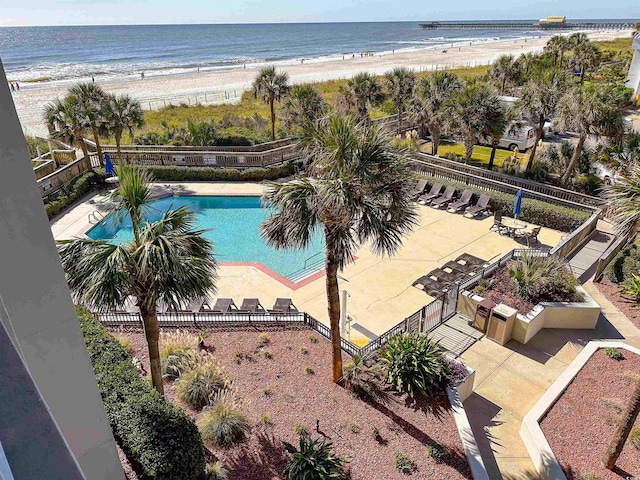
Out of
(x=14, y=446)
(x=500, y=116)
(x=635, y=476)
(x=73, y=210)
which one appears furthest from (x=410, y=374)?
(x=73, y=210)

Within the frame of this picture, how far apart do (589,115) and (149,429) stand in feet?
66.8

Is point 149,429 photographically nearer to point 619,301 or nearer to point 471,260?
point 471,260

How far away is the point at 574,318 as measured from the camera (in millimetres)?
12438

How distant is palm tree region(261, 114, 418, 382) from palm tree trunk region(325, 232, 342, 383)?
0.14 ft

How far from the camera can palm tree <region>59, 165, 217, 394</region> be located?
22.1 ft

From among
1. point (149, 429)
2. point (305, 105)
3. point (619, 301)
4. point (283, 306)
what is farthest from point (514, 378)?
point (305, 105)

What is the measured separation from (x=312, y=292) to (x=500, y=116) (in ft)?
45.3

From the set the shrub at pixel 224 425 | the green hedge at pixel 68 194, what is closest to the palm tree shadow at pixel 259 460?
the shrub at pixel 224 425

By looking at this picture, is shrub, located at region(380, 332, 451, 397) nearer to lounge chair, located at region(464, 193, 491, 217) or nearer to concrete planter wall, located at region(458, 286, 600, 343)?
concrete planter wall, located at region(458, 286, 600, 343)

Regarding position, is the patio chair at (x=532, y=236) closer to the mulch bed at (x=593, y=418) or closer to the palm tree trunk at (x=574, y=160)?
the palm tree trunk at (x=574, y=160)

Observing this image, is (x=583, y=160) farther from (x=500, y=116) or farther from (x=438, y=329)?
(x=438, y=329)

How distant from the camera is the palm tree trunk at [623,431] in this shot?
7238 mm

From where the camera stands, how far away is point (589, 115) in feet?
61.5

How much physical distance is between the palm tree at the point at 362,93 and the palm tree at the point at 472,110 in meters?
7.35
